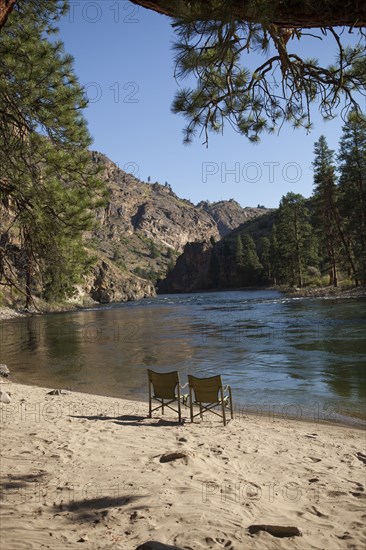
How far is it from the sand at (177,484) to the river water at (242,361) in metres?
2.65

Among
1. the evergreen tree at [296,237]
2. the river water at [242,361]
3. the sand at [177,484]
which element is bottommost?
the river water at [242,361]

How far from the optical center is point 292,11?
376 centimetres

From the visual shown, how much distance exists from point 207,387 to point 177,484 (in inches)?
134

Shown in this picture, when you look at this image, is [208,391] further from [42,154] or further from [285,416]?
[42,154]

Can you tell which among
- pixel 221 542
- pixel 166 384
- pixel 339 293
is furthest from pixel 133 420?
pixel 339 293

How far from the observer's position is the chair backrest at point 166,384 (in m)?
8.52

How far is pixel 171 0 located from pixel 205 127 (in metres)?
2.22

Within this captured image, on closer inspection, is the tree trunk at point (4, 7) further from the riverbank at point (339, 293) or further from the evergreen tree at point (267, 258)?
the evergreen tree at point (267, 258)

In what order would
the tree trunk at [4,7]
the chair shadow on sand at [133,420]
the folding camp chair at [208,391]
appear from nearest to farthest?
1. the tree trunk at [4,7]
2. the chair shadow on sand at [133,420]
3. the folding camp chair at [208,391]

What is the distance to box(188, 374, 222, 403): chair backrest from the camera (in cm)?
814

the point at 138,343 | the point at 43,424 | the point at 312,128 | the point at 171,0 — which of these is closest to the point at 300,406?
the point at 43,424

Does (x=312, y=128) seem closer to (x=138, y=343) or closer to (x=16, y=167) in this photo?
(x=16, y=167)

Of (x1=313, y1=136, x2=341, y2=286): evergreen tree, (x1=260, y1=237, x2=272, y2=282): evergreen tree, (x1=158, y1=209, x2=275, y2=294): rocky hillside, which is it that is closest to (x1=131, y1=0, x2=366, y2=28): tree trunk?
(x1=313, y1=136, x2=341, y2=286): evergreen tree

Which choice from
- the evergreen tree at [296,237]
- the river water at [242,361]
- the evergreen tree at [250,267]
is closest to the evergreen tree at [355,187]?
the evergreen tree at [296,237]
